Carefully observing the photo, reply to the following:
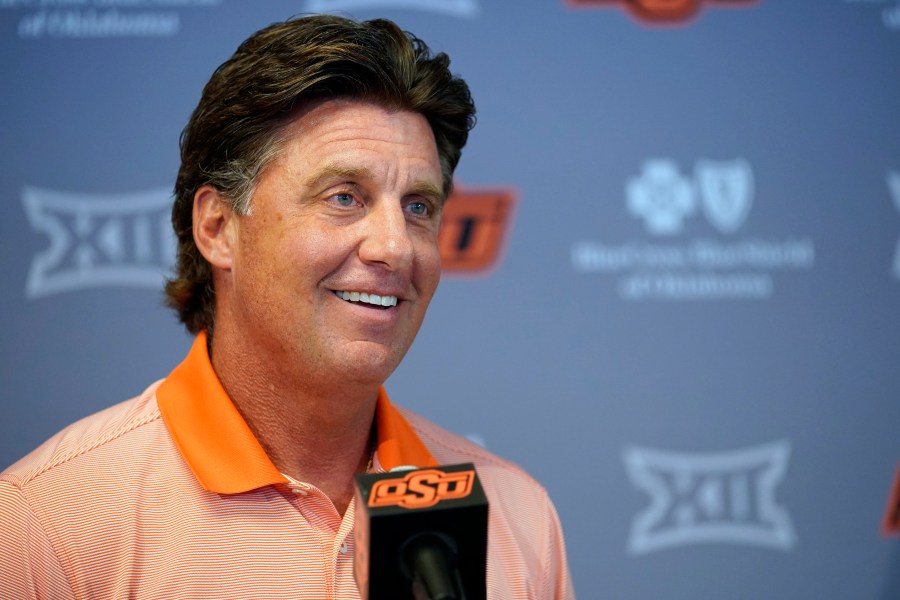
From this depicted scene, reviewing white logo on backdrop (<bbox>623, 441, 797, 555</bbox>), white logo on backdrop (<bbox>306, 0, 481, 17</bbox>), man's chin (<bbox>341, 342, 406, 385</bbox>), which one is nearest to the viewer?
man's chin (<bbox>341, 342, 406, 385</bbox>)

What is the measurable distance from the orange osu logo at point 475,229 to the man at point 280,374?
0.66 metres

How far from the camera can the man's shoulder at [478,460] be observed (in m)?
1.40

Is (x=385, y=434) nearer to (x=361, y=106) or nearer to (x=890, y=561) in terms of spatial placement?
(x=361, y=106)

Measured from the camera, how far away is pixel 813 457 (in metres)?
2.14

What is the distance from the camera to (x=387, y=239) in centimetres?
117

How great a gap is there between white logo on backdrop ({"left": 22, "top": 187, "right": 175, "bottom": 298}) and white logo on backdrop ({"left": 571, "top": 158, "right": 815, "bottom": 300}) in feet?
3.10

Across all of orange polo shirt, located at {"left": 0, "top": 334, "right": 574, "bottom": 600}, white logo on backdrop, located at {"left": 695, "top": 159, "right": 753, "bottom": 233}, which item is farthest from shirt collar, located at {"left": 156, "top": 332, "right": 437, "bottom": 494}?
white logo on backdrop, located at {"left": 695, "top": 159, "right": 753, "bottom": 233}

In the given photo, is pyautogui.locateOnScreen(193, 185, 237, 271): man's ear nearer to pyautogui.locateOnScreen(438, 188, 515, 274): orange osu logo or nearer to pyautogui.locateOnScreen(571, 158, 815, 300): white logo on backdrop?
pyautogui.locateOnScreen(438, 188, 515, 274): orange osu logo

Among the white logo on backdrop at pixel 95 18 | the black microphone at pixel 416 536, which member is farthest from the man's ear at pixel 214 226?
the white logo on backdrop at pixel 95 18

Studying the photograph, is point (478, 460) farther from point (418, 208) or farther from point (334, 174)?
point (334, 174)

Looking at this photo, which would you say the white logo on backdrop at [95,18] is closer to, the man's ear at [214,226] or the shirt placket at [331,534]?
the man's ear at [214,226]

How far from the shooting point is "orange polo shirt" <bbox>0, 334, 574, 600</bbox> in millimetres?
1057

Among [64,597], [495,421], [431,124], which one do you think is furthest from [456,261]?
[64,597]

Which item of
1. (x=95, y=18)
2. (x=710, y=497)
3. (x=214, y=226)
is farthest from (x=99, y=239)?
(x=710, y=497)
